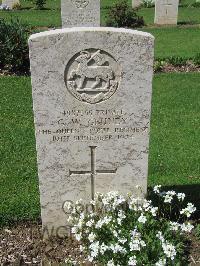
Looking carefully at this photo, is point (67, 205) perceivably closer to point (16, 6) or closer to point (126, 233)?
point (126, 233)

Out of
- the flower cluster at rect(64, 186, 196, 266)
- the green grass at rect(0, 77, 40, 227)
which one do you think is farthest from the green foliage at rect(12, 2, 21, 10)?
the flower cluster at rect(64, 186, 196, 266)

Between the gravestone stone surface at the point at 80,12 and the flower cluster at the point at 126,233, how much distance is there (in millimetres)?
8925

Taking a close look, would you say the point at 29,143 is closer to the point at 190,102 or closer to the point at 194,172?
the point at 194,172

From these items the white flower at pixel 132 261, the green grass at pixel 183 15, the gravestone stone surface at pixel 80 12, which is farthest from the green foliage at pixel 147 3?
the white flower at pixel 132 261

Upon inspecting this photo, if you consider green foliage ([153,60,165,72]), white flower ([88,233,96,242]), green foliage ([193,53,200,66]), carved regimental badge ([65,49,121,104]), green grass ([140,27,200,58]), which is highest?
carved regimental badge ([65,49,121,104])

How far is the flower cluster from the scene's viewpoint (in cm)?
354

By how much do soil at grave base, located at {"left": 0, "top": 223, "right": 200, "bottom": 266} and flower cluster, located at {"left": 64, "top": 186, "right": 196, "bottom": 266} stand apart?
0.22 meters

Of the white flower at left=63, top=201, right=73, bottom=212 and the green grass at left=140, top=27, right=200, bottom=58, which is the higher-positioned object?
the green grass at left=140, top=27, right=200, bottom=58

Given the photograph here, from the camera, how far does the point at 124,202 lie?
4270 millimetres

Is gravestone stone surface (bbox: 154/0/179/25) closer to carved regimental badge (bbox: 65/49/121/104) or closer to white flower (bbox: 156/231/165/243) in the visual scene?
carved regimental badge (bbox: 65/49/121/104)

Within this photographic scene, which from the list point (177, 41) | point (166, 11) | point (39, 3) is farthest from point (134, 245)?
point (39, 3)

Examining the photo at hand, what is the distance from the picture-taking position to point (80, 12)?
40.2ft

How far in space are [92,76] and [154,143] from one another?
314 centimetres

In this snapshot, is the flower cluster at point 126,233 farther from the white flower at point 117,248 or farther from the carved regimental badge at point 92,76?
the carved regimental badge at point 92,76
